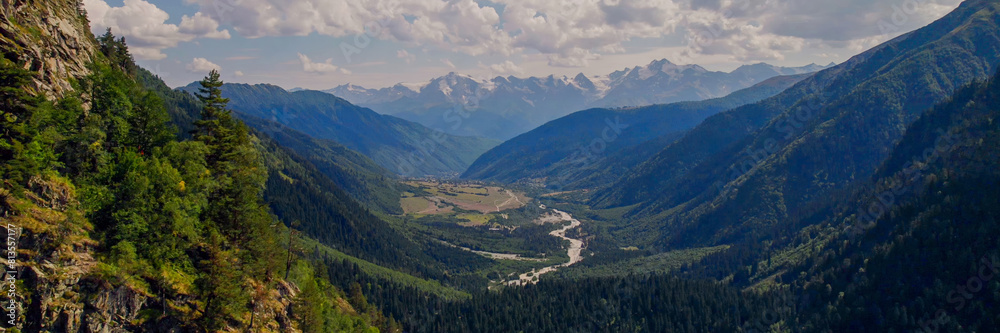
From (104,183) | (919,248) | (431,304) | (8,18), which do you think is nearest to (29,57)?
(8,18)

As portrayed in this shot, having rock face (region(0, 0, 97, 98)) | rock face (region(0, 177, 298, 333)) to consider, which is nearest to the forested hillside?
rock face (region(0, 177, 298, 333))

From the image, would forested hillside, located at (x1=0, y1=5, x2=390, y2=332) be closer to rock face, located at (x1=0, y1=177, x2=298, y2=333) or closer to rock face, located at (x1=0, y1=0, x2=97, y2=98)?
rock face, located at (x1=0, y1=177, x2=298, y2=333)

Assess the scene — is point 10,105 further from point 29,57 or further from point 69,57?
point 69,57

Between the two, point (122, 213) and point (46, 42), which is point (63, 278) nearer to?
point (122, 213)

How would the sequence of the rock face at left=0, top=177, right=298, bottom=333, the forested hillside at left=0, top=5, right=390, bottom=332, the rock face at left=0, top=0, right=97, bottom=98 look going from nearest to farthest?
1. the rock face at left=0, top=177, right=298, bottom=333
2. the forested hillside at left=0, top=5, right=390, bottom=332
3. the rock face at left=0, top=0, right=97, bottom=98

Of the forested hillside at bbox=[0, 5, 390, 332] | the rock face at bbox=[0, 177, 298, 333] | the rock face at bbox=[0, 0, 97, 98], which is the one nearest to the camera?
the rock face at bbox=[0, 177, 298, 333]

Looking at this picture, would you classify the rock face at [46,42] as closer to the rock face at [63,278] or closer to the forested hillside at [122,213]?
the forested hillside at [122,213]

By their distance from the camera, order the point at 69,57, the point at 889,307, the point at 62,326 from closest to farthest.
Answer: the point at 62,326, the point at 69,57, the point at 889,307

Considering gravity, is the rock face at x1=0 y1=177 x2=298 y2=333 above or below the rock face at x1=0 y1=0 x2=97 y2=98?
below
